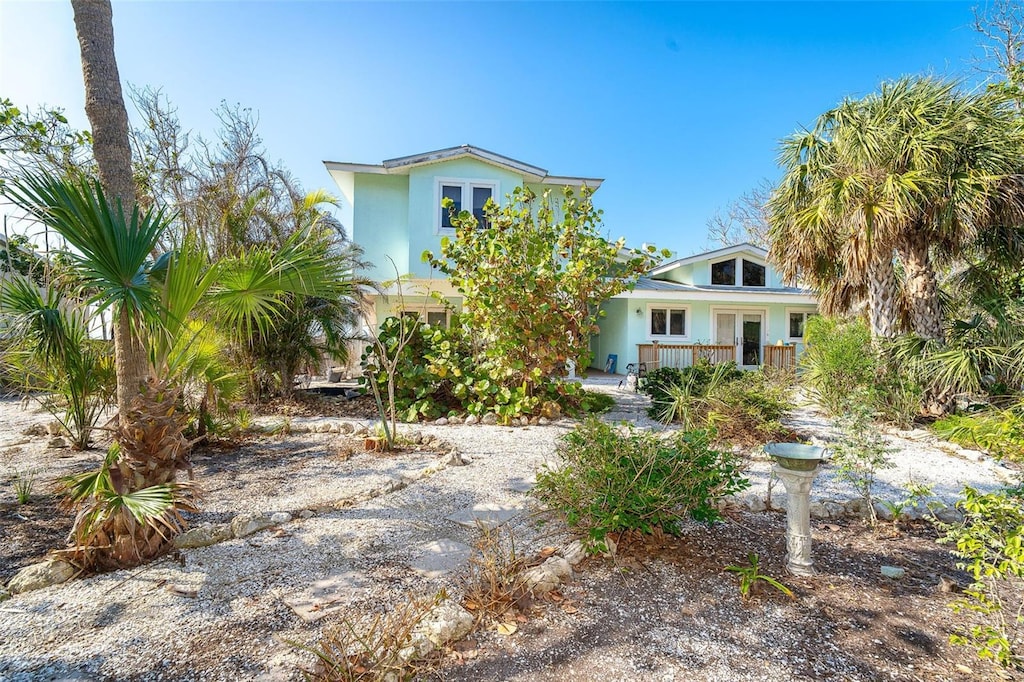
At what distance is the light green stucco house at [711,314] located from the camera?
16.8 meters

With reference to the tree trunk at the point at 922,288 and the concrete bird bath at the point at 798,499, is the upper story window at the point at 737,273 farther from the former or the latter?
the concrete bird bath at the point at 798,499

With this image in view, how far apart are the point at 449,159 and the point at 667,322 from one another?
9.62 meters

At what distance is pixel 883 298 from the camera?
28.5ft

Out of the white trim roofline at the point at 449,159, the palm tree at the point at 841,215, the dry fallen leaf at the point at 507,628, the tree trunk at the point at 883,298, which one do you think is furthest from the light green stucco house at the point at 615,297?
the dry fallen leaf at the point at 507,628

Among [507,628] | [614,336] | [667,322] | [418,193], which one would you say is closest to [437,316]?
[418,193]

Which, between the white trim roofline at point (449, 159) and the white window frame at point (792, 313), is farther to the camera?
the white window frame at point (792, 313)

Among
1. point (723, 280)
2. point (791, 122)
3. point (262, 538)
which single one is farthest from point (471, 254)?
point (723, 280)

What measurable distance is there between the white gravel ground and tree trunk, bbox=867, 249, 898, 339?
3.16 m

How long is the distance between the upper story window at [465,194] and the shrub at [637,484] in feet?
37.4

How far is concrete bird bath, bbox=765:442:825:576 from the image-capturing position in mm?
3066

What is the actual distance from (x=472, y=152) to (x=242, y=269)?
10.9 meters

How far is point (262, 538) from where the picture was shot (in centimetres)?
362

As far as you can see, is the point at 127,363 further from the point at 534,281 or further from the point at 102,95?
the point at 534,281

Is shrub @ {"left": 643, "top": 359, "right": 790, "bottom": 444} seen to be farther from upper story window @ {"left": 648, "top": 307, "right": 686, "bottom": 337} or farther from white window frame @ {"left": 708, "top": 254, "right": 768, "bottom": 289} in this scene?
white window frame @ {"left": 708, "top": 254, "right": 768, "bottom": 289}
